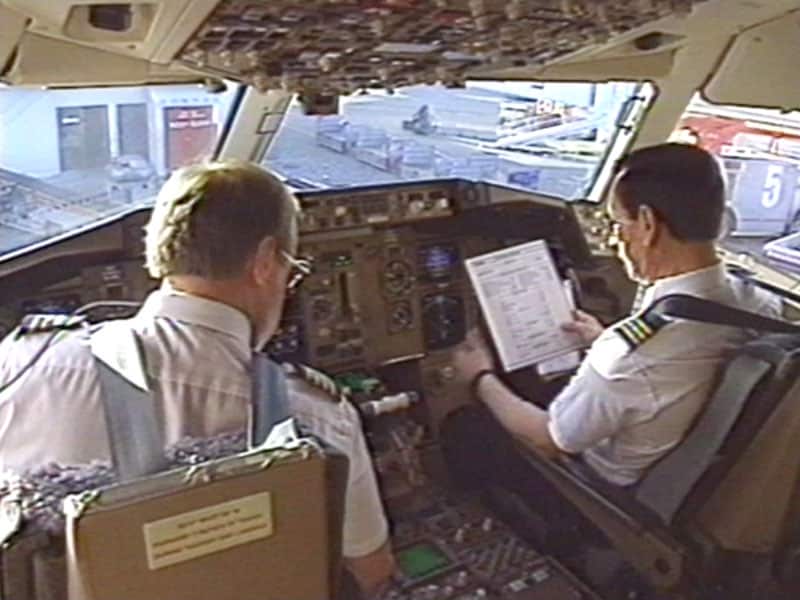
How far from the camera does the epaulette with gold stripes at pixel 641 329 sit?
1.94m

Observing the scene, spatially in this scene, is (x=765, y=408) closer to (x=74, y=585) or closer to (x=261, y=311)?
(x=261, y=311)

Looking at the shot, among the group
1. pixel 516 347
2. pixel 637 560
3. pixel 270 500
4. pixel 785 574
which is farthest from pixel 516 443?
pixel 270 500

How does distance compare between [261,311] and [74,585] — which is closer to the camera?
[74,585]

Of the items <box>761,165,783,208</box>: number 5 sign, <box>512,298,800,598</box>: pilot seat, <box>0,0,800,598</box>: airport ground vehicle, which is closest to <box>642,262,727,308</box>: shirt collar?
<box>512,298,800,598</box>: pilot seat

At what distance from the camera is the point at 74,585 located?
1.11 meters

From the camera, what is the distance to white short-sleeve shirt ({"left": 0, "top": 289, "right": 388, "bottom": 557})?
1.38 metres

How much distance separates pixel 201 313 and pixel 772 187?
2241 mm

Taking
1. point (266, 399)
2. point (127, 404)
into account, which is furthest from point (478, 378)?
point (127, 404)

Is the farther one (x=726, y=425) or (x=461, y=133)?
(x=461, y=133)

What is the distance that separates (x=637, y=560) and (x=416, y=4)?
3.58 feet

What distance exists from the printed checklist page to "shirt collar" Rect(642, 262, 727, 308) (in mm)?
411

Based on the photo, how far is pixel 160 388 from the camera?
4.59ft

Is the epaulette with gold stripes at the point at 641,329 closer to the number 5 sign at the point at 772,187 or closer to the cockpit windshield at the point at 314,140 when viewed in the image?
the cockpit windshield at the point at 314,140

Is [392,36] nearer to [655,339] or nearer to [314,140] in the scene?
[655,339]
